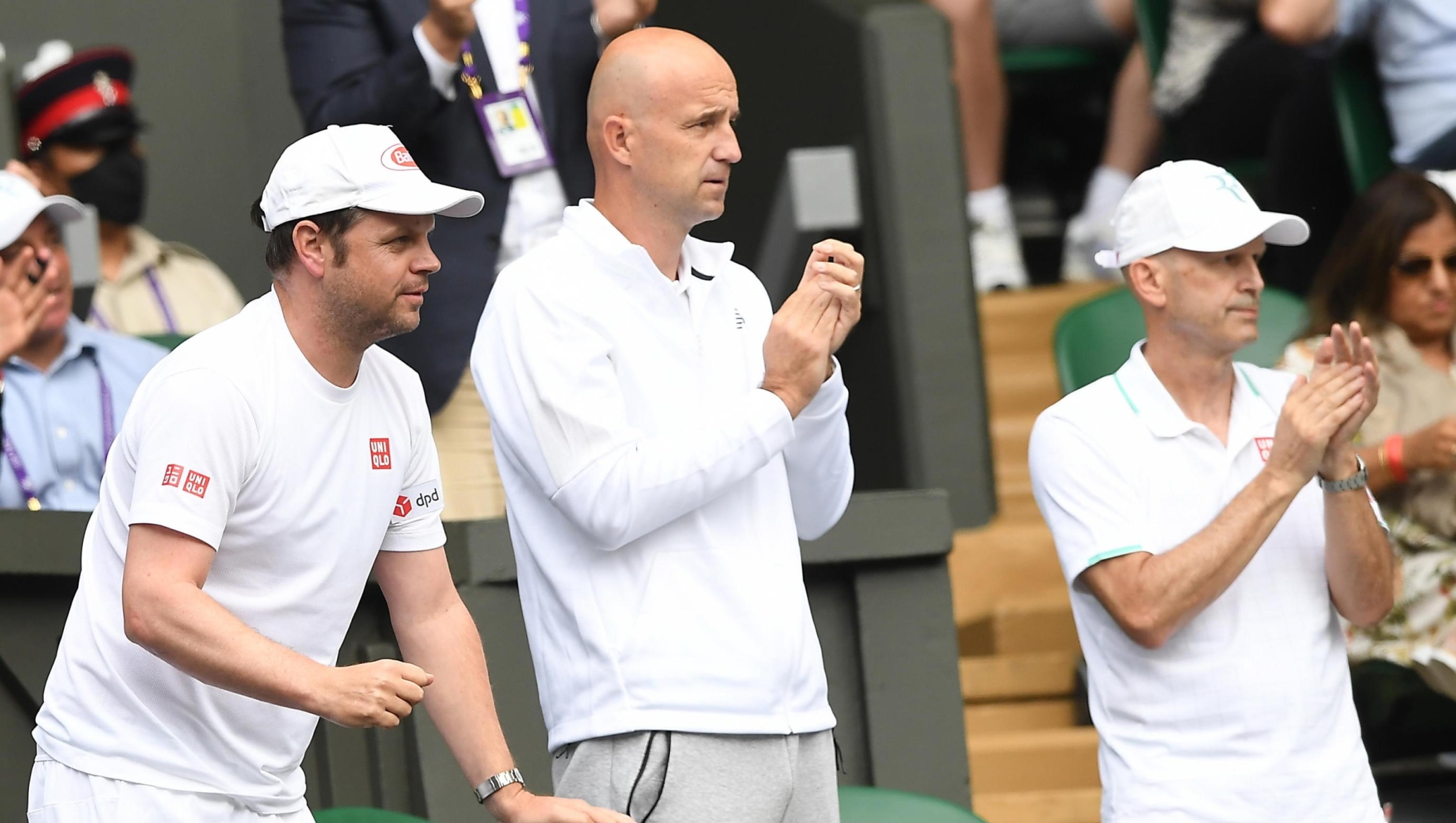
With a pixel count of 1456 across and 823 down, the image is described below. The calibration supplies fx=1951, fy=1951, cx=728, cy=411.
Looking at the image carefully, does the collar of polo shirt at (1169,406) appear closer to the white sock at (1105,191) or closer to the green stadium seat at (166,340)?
the green stadium seat at (166,340)

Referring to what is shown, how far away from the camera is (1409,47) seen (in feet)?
18.9

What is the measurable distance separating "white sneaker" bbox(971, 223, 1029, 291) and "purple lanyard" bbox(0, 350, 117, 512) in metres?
3.12

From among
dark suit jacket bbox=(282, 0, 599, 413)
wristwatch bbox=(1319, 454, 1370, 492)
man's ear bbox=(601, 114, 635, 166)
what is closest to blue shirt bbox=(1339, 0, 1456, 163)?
dark suit jacket bbox=(282, 0, 599, 413)

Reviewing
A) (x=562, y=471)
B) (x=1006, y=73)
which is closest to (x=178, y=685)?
(x=562, y=471)

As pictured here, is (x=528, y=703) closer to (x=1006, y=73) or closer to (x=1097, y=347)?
(x=1097, y=347)

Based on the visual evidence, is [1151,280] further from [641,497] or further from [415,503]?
[415,503]

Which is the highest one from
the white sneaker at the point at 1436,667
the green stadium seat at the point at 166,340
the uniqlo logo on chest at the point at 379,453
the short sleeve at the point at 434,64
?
the short sleeve at the point at 434,64

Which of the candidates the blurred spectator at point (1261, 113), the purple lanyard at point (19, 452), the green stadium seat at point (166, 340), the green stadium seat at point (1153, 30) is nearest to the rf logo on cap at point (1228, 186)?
the purple lanyard at point (19, 452)

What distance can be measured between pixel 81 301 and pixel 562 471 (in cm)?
293

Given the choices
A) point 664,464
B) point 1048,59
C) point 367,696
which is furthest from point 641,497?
point 1048,59

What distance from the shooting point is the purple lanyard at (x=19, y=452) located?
4160 millimetres

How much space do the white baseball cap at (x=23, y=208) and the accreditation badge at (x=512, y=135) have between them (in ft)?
3.04

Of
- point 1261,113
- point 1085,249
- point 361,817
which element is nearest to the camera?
point 361,817

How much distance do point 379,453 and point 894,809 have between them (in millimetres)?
1104
